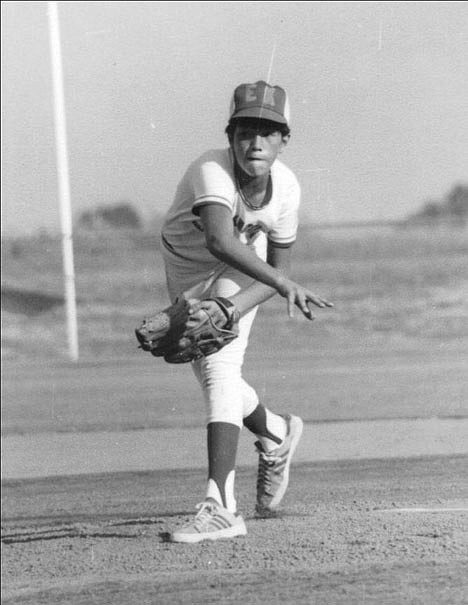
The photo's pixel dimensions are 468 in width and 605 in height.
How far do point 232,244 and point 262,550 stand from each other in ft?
3.00

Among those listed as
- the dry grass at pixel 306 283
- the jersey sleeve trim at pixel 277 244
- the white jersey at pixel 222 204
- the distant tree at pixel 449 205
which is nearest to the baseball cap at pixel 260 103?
the white jersey at pixel 222 204

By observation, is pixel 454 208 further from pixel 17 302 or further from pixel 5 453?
pixel 5 453

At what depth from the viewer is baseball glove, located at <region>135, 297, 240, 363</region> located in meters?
3.23

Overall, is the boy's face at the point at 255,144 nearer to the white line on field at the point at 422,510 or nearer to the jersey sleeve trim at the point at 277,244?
the jersey sleeve trim at the point at 277,244

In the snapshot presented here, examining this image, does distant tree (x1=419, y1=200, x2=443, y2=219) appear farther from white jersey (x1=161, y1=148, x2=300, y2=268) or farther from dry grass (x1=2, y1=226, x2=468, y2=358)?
white jersey (x1=161, y1=148, x2=300, y2=268)

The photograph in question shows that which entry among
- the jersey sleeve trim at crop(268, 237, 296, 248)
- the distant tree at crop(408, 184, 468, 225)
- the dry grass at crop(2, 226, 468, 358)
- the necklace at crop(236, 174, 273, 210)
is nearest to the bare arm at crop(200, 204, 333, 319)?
the necklace at crop(236, 174, 273, 210)

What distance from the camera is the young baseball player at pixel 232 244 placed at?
3256mm

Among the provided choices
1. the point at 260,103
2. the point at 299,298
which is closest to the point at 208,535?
the point at 299,298

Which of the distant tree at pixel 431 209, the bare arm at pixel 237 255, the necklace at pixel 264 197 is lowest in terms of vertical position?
the distant tree at pixel 431 209

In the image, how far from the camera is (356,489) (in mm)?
4812

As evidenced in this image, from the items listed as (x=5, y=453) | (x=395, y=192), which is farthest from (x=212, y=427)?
(x=395, y=192)

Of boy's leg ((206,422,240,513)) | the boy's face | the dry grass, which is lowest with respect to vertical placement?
the dry grass

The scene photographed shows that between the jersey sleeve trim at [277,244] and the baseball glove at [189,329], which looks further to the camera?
the jersey sleeve trim at [277,244]

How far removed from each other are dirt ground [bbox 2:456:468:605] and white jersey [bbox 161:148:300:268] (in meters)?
0.94
